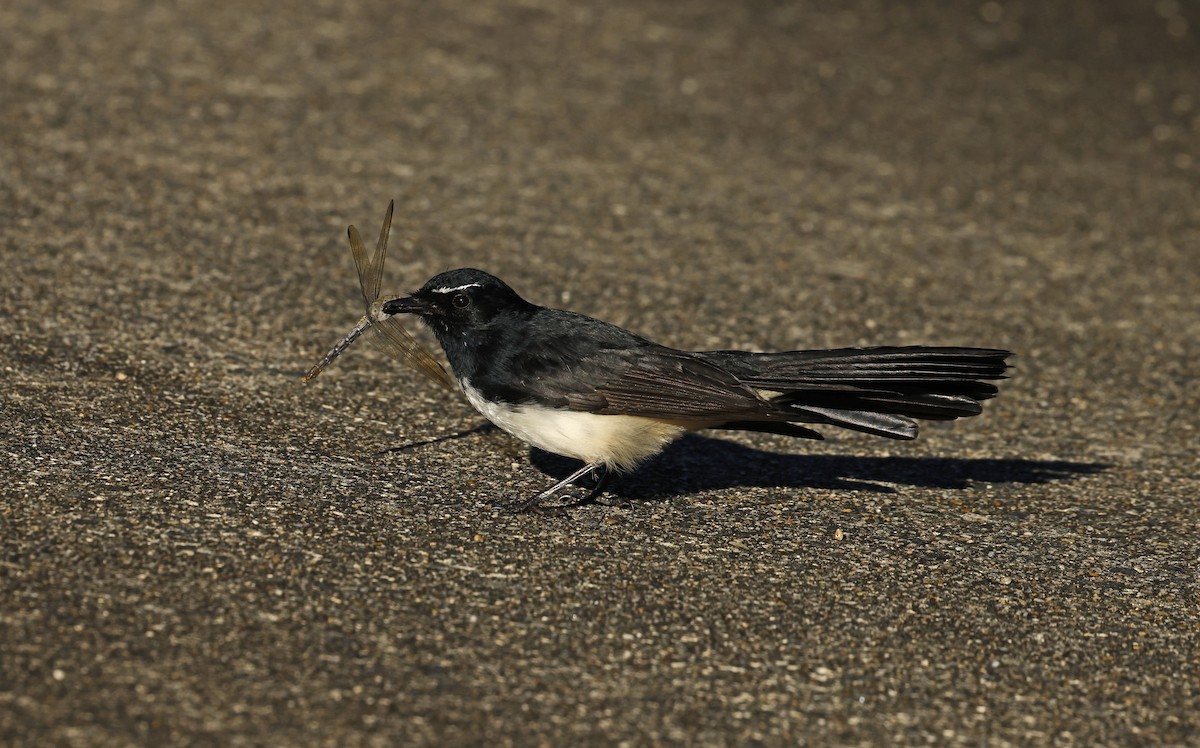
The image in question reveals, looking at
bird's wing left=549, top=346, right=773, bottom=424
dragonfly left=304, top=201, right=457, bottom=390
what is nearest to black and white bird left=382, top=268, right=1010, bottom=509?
bird's wing left=549, top=346, right=773, bottom=424

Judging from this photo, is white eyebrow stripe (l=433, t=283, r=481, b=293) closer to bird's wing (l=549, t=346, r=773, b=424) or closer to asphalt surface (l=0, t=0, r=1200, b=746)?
bird's wing (l=549, t=346, r=773, b=424)

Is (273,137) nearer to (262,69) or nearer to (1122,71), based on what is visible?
(262,69)

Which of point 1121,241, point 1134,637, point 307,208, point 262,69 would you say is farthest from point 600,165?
point 1134,637

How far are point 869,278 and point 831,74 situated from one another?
3.52m

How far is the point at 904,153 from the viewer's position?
1074 cm

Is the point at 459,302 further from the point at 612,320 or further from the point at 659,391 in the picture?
the point at 612,320

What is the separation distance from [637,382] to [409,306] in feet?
3.43

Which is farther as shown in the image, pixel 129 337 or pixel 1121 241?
pixel 1121 241

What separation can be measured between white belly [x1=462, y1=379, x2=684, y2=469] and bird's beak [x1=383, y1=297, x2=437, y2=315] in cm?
37

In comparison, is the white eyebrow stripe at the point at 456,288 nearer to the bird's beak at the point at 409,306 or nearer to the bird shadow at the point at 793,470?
the bird's beak at the point at 409,306

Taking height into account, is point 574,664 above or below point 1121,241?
below

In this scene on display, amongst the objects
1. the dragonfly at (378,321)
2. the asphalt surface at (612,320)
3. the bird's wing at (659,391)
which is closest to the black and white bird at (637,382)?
the bird's wing at (659,391)

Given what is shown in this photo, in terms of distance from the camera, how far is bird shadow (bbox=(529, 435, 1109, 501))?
21.2 ft

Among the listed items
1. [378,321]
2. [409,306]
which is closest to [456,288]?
[409,306]
